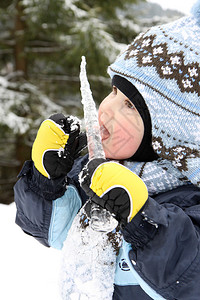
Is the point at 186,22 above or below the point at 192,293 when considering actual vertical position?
above

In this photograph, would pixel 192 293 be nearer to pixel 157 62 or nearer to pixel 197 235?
pixel 197 235

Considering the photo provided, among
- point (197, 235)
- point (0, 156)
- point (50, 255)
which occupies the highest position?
point (197, 235)

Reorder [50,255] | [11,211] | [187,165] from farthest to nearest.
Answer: [11,211] < [50,255] < [187,165]

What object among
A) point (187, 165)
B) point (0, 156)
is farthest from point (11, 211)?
A: point (0, 156)

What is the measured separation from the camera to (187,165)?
853 millimetres

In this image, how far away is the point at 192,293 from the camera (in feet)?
2.29

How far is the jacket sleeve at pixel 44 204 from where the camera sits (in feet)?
3.17

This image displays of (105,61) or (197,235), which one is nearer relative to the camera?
(197,235)

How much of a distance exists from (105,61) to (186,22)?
3690 mm

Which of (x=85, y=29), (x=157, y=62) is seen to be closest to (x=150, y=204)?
(x=157, y=62)

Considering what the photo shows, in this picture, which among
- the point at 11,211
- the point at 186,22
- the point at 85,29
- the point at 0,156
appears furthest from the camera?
the point at 0,156

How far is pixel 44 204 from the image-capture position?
0.99 m

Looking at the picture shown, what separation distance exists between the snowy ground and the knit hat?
84 cm

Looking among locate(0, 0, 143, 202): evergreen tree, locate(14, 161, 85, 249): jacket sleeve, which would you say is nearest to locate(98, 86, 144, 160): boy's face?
locate(14, 161, 85, 249): jacket sleeve
